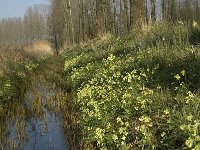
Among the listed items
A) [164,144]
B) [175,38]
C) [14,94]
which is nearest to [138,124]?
[164,144]

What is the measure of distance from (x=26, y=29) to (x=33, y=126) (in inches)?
3071

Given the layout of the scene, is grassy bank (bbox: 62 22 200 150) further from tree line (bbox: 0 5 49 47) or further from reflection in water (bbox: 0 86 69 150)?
tree line (bbox: 0 5 49 47)

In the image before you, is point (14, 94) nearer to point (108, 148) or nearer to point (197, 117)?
point (108, 148)

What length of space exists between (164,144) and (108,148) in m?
1.05

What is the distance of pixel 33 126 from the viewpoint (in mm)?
8109

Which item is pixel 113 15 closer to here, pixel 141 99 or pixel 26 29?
pixel 141 99

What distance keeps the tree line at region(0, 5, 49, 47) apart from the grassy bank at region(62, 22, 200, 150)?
6651 centimetres

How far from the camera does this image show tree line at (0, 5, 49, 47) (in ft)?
254

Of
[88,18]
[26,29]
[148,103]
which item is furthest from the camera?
[26,29]

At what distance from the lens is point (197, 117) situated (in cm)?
429

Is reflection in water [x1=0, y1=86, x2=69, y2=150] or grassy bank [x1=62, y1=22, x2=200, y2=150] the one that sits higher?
grassy bank [x1=62, y1=22, x2=200, y2=150]

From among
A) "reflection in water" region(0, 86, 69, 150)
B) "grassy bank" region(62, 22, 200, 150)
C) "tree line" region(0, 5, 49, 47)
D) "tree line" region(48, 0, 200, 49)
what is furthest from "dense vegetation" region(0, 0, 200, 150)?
"tree line" region(0, 5, 49, 47)

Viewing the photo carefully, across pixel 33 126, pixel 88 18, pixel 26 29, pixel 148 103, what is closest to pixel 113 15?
pixel 88 18

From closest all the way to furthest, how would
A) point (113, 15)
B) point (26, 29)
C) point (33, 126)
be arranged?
point (33, 126), point (113, 15), point (26, 29)
